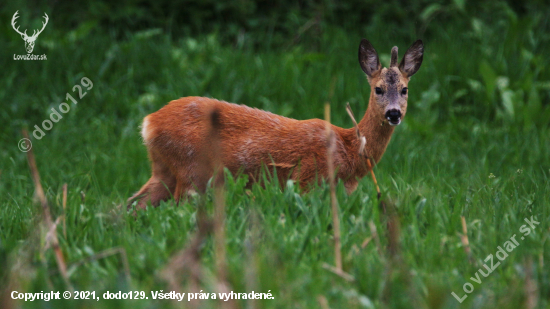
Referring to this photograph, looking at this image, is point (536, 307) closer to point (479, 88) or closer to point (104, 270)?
point (104, 270)

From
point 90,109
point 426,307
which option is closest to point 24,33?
point 90,109

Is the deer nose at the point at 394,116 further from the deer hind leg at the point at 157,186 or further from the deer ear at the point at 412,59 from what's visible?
the deer hind leg at the point at 157,186

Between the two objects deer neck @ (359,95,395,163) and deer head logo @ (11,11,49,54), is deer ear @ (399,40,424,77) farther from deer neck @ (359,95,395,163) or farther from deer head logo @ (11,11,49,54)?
deer head logo @ (11,11,49,54)

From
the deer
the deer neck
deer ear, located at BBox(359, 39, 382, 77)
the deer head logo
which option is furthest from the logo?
the deer neck

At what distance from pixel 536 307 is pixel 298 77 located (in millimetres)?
5205

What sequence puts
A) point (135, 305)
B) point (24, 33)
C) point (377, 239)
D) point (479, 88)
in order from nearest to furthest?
point (135, 305) → point (377, 239) → point (479, 88) → point (24, 33)

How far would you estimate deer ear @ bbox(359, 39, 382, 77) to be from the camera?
13.4ft

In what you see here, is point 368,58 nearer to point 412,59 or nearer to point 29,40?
point 412,59

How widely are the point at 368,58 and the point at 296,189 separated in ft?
3.92

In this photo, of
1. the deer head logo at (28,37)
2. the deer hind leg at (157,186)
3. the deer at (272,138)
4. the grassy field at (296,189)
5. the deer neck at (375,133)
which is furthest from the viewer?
the deer head logo at (28,37)

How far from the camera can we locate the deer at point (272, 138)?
3887mm

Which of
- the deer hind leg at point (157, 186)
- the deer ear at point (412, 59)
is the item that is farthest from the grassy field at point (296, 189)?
the deer ear at point (412, 59)

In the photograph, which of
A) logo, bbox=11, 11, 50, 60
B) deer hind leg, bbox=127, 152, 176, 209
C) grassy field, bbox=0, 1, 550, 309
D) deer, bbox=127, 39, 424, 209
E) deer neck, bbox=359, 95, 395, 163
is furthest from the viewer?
logo, bbox=11, 11, 50, 60

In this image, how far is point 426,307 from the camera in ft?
7.20
